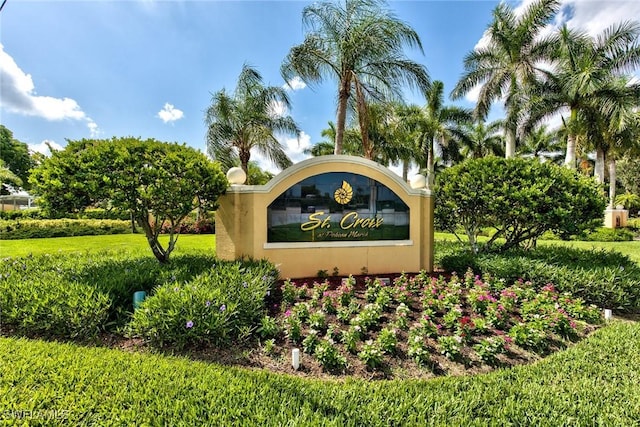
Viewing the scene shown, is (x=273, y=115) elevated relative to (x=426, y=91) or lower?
elevated

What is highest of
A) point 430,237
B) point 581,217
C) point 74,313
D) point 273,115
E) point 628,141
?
point 273,115

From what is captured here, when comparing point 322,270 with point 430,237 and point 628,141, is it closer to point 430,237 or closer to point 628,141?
point 430,237

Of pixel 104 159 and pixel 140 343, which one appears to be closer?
pixel 140 343

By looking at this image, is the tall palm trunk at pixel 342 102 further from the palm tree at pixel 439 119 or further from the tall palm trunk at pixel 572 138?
the palm tree at pixel 439 119

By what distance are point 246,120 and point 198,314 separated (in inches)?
594

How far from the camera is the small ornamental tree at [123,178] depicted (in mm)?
5738

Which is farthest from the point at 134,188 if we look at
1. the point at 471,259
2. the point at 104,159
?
the point at 471,259

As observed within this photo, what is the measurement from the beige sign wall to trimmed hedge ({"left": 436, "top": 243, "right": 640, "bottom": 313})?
1.22 meters

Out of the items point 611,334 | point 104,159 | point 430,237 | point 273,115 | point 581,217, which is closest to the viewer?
point 611,334


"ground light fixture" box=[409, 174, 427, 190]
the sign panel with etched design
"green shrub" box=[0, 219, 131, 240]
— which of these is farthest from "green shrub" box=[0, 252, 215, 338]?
"green shrub" box=[0, 219, 131, 240]

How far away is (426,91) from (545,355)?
10.3 metres

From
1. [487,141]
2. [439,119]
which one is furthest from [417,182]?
[487,141]

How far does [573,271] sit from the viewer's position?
6.17m

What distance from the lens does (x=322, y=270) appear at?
7746mm
